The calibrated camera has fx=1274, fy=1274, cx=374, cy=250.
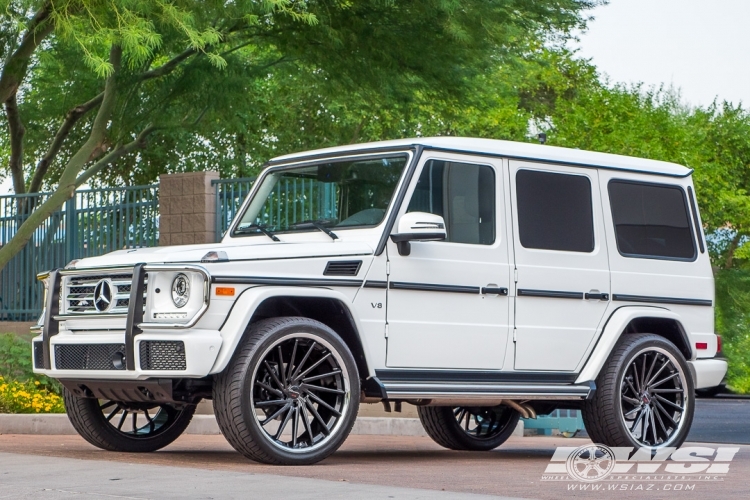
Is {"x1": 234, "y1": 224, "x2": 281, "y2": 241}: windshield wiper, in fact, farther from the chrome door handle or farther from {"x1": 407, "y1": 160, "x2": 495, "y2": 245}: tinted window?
the chrome door handle

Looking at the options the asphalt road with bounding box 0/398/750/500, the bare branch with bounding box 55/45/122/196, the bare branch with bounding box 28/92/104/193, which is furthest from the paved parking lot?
the bare branch with bounding box 28/92/104/193

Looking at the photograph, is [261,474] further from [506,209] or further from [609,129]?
[609,129]

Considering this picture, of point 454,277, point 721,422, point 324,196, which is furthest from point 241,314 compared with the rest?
point 721,422

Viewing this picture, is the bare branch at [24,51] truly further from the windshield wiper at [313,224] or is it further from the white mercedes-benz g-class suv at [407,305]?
the windshield wiper at [313,224]

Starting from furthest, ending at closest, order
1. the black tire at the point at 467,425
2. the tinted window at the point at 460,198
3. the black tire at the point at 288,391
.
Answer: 1. the black tire at the point at 467,425
2. the tinted window at the point at 460,198
3. the black tire at the point at 288,391

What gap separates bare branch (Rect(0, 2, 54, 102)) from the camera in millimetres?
14570

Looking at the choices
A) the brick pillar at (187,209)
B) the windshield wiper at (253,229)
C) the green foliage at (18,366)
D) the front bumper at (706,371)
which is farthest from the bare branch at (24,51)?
the front bumper at (706,371)

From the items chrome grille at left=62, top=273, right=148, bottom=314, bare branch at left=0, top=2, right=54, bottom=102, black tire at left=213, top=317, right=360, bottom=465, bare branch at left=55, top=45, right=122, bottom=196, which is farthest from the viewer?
bare branch at left=55, top=45, right=122, bottom=196

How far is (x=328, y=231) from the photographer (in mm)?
9039

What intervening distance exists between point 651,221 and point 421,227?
2.73 metres

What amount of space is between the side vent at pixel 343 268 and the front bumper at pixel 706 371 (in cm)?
329

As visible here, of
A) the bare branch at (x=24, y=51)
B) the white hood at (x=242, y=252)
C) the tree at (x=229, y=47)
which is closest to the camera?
the white hood at (x=242, y=252)

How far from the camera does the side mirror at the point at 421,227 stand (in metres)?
8.54

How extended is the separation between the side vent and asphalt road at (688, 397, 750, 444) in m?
6.82
